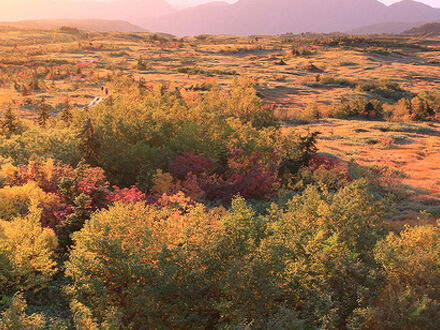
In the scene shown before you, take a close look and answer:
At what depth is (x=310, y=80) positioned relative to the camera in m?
52.8

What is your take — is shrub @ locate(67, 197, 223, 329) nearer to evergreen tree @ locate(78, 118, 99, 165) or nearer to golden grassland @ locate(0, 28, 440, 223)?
golden grassland @ locate(0, 28, 440, 223)

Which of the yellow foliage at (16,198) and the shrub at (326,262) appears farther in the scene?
the yellow foliage at (16,198)

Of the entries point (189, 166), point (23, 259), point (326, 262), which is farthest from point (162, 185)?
point (326, 262)

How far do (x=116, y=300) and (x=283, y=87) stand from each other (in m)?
43.0

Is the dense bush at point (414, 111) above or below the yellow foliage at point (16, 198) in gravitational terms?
above

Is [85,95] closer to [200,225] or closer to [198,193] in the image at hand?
[198,193]

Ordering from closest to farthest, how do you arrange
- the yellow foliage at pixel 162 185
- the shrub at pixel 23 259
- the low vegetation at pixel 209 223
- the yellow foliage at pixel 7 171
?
the low vegetation at pixel 209 223
the shrub at pixel 23 259
the yellow foliage at pixel 7 171
the yellow foliage at pixel 162 185

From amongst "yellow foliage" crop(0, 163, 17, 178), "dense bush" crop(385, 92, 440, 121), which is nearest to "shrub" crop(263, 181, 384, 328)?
"yellow foliage" crop(0, 163, 17, 178)

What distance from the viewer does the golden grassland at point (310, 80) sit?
2145 centimetres

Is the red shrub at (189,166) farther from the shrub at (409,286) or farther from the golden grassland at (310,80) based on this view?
the shrub at (409,286)

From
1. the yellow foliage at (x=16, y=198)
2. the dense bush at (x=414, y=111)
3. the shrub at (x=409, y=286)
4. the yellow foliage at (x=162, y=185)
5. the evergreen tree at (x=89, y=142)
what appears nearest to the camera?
the shrub at (x=409, y=286)

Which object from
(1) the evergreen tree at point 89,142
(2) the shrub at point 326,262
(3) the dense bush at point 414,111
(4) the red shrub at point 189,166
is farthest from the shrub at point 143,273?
Answer: (3) the dense bush at point 414,111

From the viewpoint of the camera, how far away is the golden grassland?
845 inches

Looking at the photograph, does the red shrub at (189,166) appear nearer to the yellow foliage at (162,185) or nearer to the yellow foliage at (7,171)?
the yellow foliage at (162,185)
